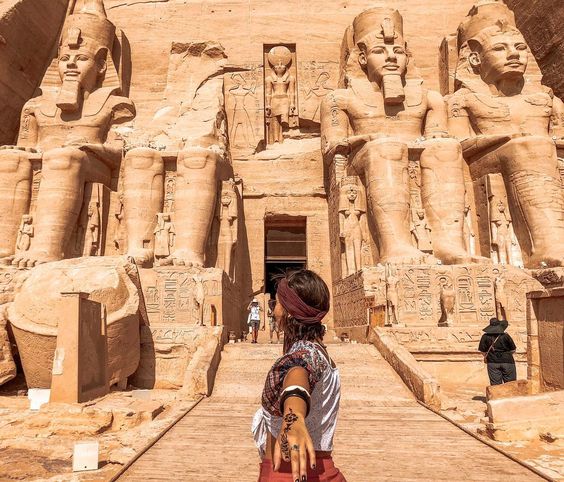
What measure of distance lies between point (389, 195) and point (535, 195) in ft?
7.84

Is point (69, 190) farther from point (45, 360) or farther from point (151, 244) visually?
point (45, 360)

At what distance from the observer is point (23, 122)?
989 cm

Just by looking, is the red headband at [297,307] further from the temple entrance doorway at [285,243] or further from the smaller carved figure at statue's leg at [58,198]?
the temple entrance doorway at [285,243]

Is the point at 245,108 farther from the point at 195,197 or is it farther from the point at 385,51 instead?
the point at 195,197

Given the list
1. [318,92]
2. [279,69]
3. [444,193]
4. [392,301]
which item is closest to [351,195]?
[444,193]

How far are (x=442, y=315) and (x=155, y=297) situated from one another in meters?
3.95

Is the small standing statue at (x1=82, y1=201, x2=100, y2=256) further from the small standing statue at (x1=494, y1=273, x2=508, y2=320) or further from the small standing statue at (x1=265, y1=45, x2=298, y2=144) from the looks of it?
the small standing statue at (x1=494, y1=273, x2=508, y2=320)

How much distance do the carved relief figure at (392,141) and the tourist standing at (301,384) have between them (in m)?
6.46

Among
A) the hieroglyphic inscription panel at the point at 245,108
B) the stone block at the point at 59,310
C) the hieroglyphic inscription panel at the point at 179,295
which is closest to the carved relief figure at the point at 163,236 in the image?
the hieroglyphic inscription panel at the point at 179,295

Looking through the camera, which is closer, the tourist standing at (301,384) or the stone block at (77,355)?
the tourist standing at (301,384)

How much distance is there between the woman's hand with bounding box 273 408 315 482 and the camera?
120 centimetres

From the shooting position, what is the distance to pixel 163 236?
8.59 metres

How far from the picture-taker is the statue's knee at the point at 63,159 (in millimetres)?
8734

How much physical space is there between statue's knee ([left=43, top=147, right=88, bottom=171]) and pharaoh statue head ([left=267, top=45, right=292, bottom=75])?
15.9 feet
